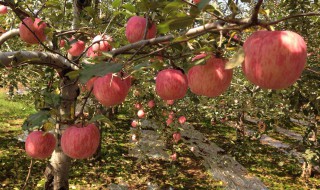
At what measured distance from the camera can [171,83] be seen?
5.00 ft

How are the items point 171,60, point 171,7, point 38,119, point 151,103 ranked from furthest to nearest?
point 151,103 < point 38,119 < point 171,60 < point 171,7

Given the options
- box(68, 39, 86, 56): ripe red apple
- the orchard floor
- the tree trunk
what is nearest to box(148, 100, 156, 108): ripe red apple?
the orchard floor

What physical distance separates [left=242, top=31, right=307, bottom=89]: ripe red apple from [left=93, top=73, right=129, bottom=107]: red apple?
2.41 ft

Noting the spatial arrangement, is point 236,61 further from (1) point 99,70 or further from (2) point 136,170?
(2) point 136,170

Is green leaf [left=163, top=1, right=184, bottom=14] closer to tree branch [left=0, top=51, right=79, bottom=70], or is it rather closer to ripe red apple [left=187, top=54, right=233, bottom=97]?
ripe red apple [left=187, top=54, right=233, bottom=97]

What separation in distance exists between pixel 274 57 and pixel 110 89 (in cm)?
85

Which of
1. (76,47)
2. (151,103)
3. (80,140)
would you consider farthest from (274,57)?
(151,103)

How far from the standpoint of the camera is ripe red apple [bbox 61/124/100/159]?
176 cm

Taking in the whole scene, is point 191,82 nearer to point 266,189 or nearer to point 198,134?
point 266,189

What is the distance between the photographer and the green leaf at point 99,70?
1119 mm

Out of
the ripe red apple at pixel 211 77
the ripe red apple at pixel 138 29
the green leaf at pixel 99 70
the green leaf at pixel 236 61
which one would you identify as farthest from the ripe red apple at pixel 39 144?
the green leaf at pixel 236 61

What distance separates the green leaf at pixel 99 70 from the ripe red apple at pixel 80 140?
0.70 metres

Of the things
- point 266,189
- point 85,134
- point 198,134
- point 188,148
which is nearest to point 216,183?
point 266,189

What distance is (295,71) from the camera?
1021 mm
